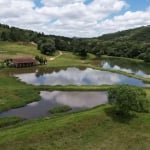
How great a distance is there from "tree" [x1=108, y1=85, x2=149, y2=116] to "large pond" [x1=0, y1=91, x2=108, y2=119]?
10646 mm

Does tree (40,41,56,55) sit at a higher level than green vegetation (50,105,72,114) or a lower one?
higher

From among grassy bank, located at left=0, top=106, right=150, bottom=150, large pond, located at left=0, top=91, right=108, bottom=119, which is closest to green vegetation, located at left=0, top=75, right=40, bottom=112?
large pond, located at left=0, top=91, right=108, bottom=119

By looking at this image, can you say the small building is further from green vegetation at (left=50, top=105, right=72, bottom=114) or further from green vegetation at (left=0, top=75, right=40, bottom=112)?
green vegetation at (left=50, top=105, right=72, bottom=114)

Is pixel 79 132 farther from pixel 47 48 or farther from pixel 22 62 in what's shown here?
pixel 47 48

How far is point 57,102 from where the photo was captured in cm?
6081

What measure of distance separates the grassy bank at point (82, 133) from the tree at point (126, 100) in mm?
1673

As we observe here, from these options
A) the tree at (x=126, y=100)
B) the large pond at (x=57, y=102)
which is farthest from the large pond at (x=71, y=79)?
the tree at (x=126, y=100)

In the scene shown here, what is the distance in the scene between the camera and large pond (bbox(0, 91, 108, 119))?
52812 millimetres

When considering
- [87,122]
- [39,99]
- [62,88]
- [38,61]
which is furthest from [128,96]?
[38,61]

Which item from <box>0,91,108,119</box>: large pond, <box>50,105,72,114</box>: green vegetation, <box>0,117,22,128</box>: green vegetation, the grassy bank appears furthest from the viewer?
<box>50,105,72,114</box>: green vegetation

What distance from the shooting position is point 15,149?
3534 centimetres

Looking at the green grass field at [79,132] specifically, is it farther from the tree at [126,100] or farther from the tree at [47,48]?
the tree at [47,48]

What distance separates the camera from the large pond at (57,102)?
173 ft

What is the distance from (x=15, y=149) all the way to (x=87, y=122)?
1291 centimetres
